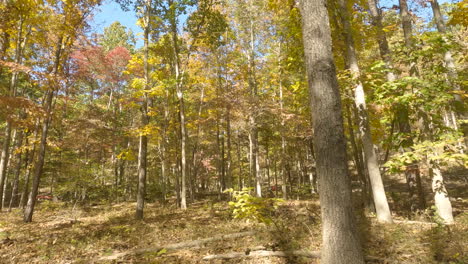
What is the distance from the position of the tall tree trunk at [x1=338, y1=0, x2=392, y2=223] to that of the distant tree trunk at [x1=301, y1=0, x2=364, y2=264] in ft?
13.1

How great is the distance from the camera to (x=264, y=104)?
14812 mm

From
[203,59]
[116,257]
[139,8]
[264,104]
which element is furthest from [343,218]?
[203,59]

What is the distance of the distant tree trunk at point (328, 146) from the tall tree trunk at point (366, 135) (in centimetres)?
399

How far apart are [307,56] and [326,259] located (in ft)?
9.07

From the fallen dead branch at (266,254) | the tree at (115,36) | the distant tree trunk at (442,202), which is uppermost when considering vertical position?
the tree at (115,36)

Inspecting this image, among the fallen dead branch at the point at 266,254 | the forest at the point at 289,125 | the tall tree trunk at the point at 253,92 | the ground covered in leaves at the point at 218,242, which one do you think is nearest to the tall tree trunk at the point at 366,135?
the forest at the point at 289,125

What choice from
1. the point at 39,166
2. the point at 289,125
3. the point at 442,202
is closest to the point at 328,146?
the point at 442,202

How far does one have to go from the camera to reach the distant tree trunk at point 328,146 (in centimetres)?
324

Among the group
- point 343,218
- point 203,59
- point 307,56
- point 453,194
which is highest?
point 203,59

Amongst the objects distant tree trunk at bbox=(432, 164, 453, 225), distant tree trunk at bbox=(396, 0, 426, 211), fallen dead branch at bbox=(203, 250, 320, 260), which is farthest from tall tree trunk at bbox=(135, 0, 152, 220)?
distant tree trunk at bbox=(432, 164, 453, 225)

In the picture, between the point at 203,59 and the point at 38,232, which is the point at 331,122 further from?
the point at 203,59

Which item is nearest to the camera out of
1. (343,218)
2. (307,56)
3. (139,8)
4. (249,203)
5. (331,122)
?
(343,218)

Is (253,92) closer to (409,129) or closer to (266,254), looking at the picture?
(409,129)

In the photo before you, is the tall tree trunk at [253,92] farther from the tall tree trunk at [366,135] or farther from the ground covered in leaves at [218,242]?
the tall tree trunk at [366,135]
